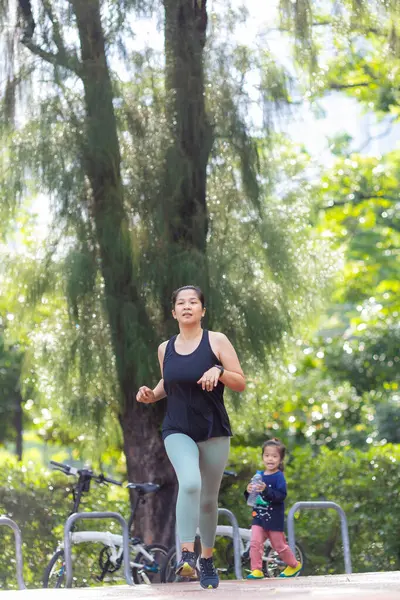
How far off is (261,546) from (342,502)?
121 inches

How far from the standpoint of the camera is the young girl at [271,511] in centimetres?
840

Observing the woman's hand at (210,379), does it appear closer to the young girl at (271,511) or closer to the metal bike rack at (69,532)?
the metal bike rack at (69,532)

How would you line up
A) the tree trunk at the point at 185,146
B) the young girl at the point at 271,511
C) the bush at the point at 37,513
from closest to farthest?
the young girl at the point at 271,511 → the tree trunk at the point at 185,146 → the bush at the point at 37,513

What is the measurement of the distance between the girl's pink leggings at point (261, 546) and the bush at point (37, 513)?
2.62 m

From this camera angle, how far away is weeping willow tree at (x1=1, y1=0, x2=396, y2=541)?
32.3ft

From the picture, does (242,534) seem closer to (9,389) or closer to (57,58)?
(57,58)

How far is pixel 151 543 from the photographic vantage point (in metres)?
10.4

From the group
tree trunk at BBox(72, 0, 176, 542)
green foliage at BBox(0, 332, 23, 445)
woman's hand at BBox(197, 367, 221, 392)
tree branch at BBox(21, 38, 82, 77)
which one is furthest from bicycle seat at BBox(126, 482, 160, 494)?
green foliage at BBox(0, 332, 23, 445)

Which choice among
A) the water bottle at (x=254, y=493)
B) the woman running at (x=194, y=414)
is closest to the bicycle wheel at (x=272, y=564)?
the water bottle at (x=254, y=493)

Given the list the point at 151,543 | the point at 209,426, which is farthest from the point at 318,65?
the point at 209,426

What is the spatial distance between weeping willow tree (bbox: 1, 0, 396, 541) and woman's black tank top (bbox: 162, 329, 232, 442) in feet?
12.2

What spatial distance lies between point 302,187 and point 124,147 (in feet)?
6.43

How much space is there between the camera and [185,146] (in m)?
10.3

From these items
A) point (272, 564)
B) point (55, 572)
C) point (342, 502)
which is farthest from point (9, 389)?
point (272, 564)
